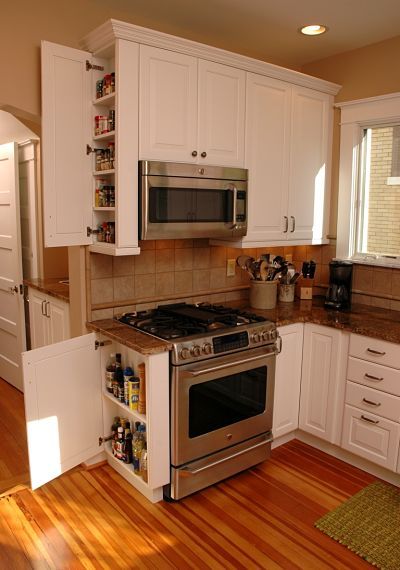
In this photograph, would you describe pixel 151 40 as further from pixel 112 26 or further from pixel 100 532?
pixel 100 532

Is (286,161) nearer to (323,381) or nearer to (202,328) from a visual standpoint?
(202,328)

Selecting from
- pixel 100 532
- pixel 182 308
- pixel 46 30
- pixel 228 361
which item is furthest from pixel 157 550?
pixel 46 30

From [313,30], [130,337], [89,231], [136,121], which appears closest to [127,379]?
[130,337]

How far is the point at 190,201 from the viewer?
261 cm

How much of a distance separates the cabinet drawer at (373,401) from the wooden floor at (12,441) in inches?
76.4

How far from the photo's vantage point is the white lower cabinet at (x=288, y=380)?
2.95 metres

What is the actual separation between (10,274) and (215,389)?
2234 mm

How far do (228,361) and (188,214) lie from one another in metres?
0.83

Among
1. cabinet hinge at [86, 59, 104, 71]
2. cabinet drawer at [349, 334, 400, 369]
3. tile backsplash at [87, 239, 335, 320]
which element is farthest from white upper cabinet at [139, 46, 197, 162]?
cabinet drawer at [349, 334, 400, 369]

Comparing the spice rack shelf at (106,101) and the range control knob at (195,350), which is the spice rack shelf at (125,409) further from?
the spice rack shelf at (106,101)

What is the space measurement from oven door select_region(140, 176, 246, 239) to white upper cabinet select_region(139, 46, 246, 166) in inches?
5.4

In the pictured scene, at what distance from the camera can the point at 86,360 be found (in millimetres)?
2664

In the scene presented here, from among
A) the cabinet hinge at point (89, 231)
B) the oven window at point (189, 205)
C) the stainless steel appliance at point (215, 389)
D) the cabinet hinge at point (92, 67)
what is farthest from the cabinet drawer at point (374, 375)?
the cabinet hinge at point (92, 67)

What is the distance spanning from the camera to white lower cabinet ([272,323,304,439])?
9.66 feet
